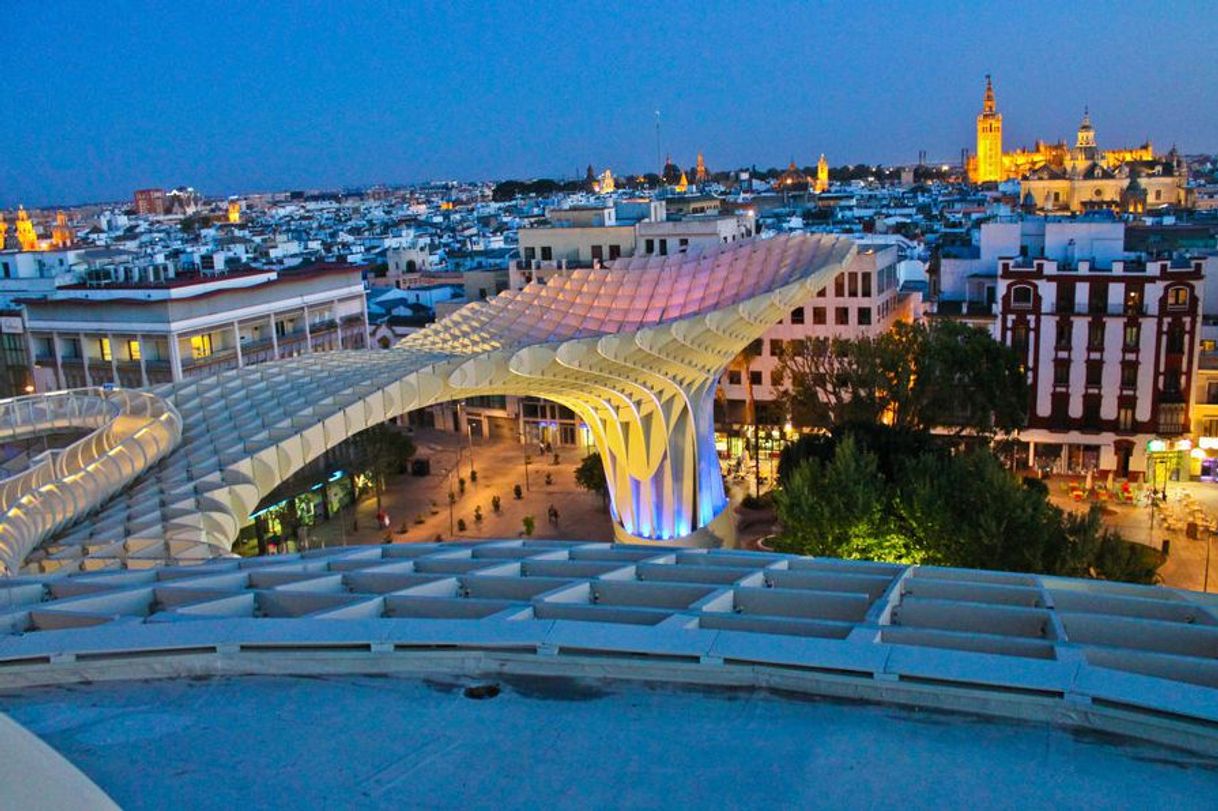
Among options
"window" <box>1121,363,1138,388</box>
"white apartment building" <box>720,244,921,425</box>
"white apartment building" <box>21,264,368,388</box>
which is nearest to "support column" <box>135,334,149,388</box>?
"white apartment building" <box>21,264,368,388</box>

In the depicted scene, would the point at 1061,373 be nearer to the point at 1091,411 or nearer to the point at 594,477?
the point at 1091,411

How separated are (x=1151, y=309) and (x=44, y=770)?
40.5m

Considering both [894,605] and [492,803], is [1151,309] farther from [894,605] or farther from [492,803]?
[492,803]

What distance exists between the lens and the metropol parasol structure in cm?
1802

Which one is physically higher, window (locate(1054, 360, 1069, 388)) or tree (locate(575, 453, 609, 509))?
window (locate(1054, 360, 1069, 388))

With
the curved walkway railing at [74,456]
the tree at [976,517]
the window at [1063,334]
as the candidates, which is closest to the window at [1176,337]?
the window at [1063,334]

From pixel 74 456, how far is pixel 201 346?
83.3ft

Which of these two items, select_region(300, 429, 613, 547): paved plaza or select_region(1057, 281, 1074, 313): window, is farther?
select_region(1057, 281, 1074, 313): window

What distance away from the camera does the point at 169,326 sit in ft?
139

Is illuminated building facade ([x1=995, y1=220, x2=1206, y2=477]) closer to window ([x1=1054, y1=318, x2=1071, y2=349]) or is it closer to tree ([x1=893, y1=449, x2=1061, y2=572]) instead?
window ([x1=1054, y1=318, x2=1071, y2=349])

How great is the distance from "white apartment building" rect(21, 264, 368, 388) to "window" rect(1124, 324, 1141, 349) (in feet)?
112

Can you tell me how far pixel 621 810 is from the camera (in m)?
6.52

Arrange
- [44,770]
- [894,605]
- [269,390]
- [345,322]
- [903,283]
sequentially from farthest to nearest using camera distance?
[903,283], [345,322], [269,390], [894,605], [44,770]

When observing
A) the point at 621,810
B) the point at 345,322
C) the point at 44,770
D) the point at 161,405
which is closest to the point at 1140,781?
the point at 621,810
